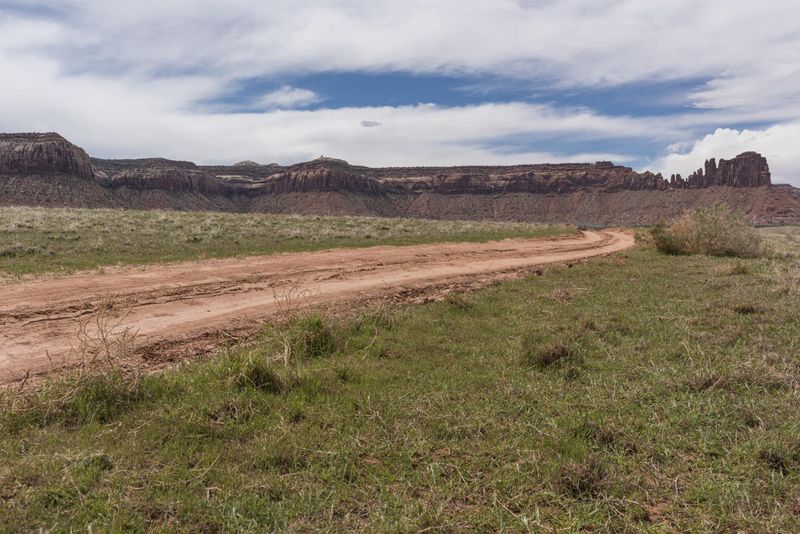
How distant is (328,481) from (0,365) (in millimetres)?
5224

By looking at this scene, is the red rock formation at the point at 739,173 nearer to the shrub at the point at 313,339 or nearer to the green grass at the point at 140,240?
the green grass at the point at 140,240

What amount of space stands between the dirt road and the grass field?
142cm

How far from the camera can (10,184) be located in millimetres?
74812

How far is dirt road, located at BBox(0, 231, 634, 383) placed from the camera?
719 centimetres

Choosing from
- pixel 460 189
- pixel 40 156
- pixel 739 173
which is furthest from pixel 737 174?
pixel 40 156

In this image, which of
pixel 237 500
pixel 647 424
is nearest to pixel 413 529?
pixel 237 500

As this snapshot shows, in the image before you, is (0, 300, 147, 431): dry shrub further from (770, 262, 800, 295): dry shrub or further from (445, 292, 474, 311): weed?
(770, 262, 800, 295): dry shrub

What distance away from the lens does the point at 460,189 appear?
142875 millimetres

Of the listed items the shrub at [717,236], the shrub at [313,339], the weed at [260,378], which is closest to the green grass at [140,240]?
the shrub at [313,339]

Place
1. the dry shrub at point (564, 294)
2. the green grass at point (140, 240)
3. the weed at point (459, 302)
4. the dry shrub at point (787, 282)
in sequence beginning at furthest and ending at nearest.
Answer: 1. the green grass at point (140, 240)
2. the dry shrub at point (564, 294)
3. the dry shrub at point (787, 282)
4. the weed at point (459, 302)

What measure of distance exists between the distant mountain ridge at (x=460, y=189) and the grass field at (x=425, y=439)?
346 feet

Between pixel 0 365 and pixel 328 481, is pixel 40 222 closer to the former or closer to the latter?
pixel 0 365

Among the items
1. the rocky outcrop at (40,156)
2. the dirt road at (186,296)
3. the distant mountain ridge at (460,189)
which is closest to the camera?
the dirt road at (186,296)

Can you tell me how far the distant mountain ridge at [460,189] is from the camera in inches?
4471
